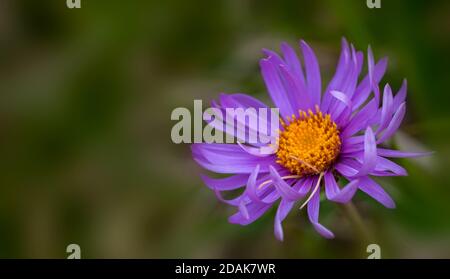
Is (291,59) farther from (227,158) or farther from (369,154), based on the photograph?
(369,154)

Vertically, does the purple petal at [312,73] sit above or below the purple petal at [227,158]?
above

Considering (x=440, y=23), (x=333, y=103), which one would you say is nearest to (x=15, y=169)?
(x=333, y=103)

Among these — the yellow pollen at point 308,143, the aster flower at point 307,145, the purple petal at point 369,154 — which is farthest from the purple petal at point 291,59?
the purple petal at point 369,154

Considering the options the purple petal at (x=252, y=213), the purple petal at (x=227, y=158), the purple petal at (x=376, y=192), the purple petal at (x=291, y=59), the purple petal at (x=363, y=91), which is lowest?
the purple petal at (x=252, y=213)

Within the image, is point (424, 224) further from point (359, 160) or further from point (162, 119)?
point (162, 119)

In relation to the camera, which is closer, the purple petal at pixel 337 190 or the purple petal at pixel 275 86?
the purple petal at pixel 337 190

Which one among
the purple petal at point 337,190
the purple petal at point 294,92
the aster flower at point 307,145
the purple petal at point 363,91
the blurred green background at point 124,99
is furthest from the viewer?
the blurred green background at point 124,99

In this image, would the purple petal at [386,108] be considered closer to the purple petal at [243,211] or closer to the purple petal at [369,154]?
the purple petal at [369,154]
